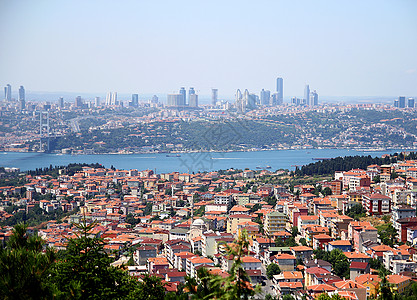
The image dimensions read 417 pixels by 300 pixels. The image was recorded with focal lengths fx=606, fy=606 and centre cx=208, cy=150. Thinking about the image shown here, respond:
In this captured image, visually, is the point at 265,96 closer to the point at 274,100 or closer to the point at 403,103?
the point at 274,100

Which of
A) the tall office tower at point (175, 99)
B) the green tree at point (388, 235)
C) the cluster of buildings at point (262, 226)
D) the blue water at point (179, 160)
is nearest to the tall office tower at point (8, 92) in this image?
the tall office tower at point (175, 99)

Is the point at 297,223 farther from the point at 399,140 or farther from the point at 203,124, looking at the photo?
the point at 399,140

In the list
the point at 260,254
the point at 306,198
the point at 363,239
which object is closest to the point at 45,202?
the point at 306,198

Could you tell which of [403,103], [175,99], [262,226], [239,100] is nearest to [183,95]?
[175,99]

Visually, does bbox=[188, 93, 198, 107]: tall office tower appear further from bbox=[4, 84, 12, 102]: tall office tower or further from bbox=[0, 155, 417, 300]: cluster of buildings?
bbox=[0, 155, 417, 300]: cluster of buildings

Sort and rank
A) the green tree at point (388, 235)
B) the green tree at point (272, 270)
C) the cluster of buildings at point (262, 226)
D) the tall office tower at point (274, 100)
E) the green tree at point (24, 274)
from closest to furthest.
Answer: the green tree at point (24, 274) < the cluster of buildings at point (262, 226) < the green tree at point (272, 270) < the green tree at point (388, 235) < the tall office tower at point (274, 100)

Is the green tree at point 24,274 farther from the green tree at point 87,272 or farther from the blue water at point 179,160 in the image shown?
the blue water at point 179,160
